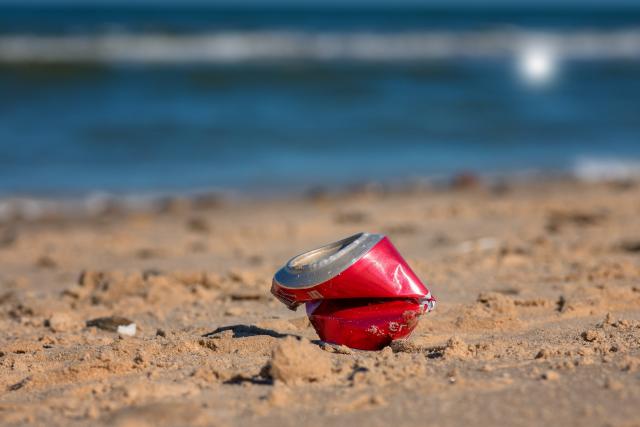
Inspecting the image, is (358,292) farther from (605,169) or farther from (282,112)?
(282,112)

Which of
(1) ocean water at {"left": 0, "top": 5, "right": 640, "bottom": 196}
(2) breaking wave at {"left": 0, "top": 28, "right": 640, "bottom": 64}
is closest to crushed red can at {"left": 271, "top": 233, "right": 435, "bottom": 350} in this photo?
(1) ocean water at {"left": 0, "top": 5, "right": 640, "bottom": 196}

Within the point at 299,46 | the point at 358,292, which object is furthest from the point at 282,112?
the point at 299,46

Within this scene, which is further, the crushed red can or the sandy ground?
the crushed red can

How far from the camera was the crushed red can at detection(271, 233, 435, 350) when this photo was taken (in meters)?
3.01

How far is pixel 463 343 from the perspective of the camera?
315 cm

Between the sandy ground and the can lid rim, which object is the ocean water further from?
the can lid rim

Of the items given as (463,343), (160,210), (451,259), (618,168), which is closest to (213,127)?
(160,210)

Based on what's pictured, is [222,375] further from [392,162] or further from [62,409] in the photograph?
[392,162]

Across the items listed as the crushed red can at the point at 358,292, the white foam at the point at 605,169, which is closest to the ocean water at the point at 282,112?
the white foam at the point at 605,169

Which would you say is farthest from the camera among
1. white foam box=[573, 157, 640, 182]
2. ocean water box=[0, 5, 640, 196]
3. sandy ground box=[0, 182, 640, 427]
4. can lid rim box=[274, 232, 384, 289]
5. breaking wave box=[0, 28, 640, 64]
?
breaking wave box=[0, 28, 640, 64]

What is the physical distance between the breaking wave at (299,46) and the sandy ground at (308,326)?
12.9m

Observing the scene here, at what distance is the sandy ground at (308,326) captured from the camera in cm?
256

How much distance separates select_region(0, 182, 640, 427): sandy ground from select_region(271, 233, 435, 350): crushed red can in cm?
8

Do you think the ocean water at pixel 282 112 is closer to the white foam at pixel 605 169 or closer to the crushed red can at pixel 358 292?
the white foam at pixel 605 169
